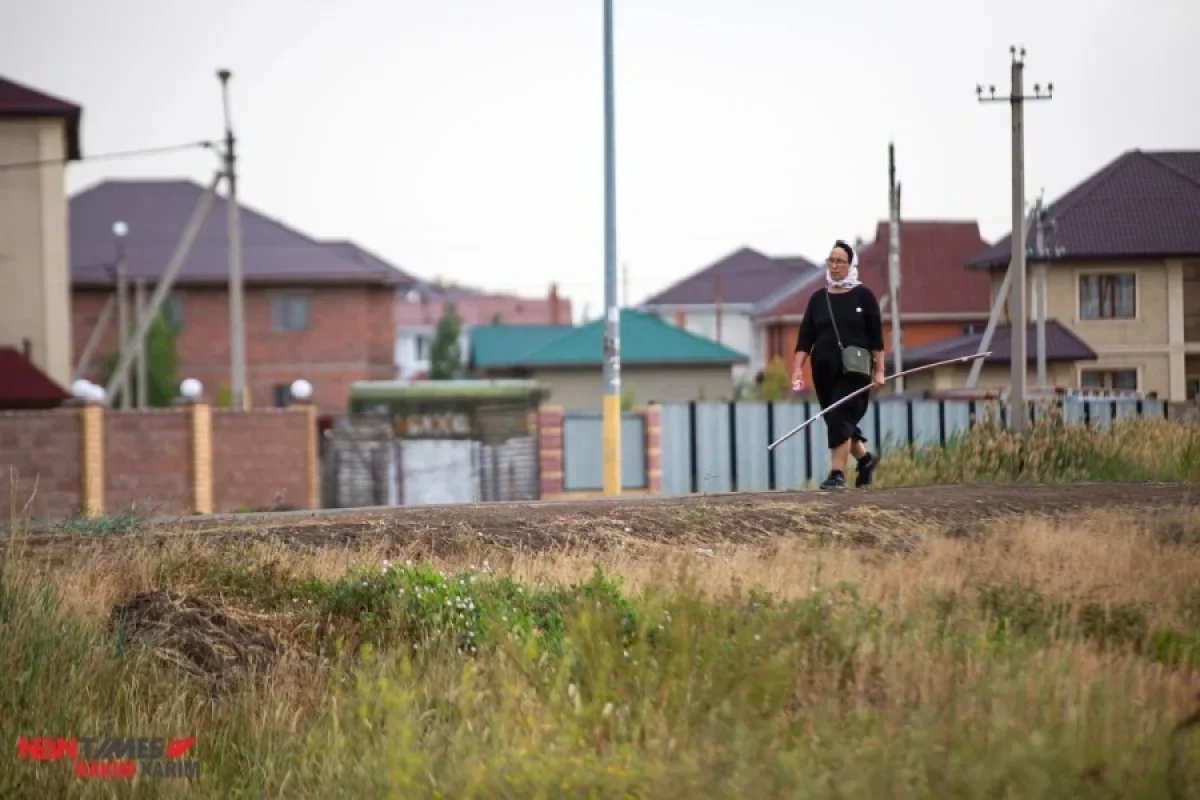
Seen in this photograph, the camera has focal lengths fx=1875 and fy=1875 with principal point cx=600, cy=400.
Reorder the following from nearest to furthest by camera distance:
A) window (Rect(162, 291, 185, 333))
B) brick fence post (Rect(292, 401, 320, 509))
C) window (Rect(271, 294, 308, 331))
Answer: brick fence post (Rect(292, 401, 320, 509)) → window (Rect(271, 294, 308, 331)) → window (Rect(162, 291, 185, 333))

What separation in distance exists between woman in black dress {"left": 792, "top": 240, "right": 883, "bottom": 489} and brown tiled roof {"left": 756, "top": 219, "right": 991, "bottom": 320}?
54696mm

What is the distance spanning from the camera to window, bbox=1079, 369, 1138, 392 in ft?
175

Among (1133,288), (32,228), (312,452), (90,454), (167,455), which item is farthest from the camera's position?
(1133,288)

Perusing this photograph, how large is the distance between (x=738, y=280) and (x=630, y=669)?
91407 mm

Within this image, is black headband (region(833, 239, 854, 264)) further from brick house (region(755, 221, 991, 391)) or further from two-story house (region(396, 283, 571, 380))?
two-story house (region(396, 283, 571, 380))

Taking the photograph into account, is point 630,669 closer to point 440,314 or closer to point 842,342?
point 842,342

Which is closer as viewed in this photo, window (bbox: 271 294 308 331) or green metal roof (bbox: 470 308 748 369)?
green metal roof (bbox: 470 308 748 369)

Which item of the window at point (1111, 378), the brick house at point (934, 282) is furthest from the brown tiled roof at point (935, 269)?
the window at point (1111, 378)

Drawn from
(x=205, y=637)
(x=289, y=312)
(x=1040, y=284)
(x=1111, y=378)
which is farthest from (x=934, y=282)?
(x=205, y=637)

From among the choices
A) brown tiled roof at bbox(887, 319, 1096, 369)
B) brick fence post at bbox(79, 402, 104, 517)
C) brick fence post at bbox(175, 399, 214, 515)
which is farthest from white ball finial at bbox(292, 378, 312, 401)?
brown tiled roof at bbox(887, 319, 1096, 369)

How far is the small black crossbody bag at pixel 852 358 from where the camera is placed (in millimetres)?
15070

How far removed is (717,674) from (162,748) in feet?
8.37

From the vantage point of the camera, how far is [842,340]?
15.2 m
